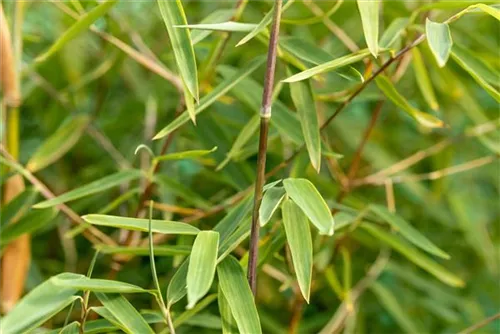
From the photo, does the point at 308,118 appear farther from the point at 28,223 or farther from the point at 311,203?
the point at 28,223

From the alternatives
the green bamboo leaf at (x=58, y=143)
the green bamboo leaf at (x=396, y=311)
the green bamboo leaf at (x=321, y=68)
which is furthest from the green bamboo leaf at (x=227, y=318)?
the green bamboo leaf at (x=396, y=311)

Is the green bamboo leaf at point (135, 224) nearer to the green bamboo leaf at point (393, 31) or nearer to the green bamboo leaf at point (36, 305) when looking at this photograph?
the green bamboo leaf at point (36, 305)

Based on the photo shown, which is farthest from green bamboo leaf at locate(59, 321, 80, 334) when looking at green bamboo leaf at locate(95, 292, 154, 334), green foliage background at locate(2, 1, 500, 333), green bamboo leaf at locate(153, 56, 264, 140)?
green foliage background at locate(2, 1, 500, 333)

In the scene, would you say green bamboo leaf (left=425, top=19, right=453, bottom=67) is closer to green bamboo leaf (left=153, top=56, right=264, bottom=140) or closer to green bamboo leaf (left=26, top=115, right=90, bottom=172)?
green bamboo leaf (left=153, top=56, right=264, bottom=140)

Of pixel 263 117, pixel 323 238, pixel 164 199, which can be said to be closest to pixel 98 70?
pixel 164 199

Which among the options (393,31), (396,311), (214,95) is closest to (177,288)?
(214,95)
